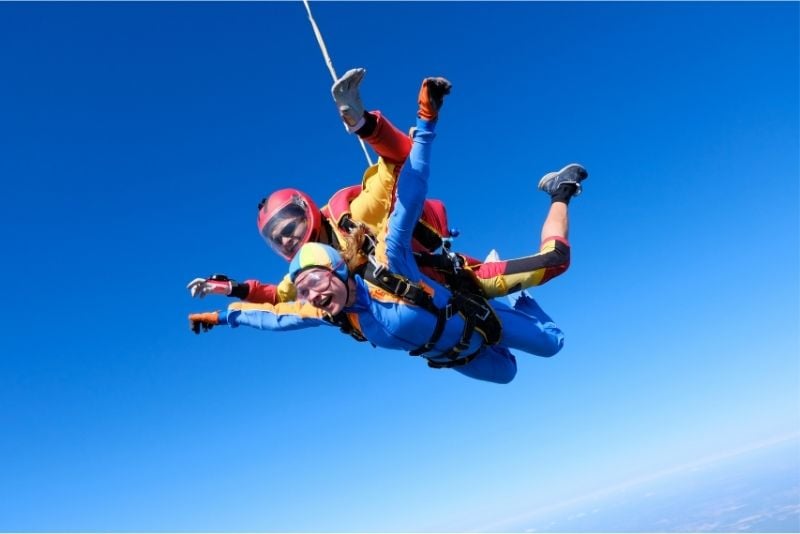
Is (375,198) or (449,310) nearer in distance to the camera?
(375,198)

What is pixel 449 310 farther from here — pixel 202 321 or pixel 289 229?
pixel 202 321

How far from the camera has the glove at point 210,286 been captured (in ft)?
15.4

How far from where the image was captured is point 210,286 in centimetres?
470

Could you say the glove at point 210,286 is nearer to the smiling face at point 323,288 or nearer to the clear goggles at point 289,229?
the clear goggles at point 289,229

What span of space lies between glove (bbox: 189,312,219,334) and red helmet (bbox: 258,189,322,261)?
136 centimetres

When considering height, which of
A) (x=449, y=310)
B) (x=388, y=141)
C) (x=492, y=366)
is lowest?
(x=492, y=366)

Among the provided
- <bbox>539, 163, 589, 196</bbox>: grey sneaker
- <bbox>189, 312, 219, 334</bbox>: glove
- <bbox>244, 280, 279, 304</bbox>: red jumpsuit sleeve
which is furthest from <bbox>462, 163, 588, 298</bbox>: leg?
<bbox>189, 312, 219, 334</bbox>: glove

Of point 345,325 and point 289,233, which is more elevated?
point 289,233

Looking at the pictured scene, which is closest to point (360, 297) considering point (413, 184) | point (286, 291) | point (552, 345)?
point (413, 184)

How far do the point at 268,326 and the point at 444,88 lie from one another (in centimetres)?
250

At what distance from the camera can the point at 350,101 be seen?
10.7 feet

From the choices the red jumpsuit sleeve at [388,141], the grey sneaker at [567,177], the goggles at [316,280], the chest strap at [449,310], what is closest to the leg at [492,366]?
the chest strap at [449,310]

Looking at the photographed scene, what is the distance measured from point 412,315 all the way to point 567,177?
5.21ft

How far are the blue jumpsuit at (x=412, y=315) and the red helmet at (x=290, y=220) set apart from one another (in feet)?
1.52
